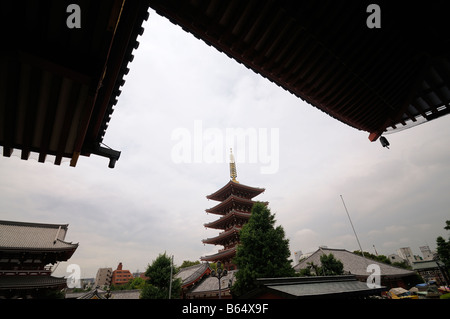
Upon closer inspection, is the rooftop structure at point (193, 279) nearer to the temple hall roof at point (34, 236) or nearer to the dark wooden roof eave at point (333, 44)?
the temple hall roof at point (34, 236)

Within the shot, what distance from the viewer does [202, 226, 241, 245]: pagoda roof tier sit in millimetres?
24547

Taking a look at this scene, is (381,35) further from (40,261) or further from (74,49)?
(40,261)

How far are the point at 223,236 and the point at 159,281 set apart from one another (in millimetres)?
8922

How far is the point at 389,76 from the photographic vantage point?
3072 mm

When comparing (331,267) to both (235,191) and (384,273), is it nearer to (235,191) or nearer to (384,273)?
(384,273)

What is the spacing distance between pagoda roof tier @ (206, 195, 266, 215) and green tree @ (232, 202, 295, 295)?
33.7 ft

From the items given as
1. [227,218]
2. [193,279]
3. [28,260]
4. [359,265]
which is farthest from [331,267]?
[28,260]

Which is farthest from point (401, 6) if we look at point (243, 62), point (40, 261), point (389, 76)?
point (40, 261)

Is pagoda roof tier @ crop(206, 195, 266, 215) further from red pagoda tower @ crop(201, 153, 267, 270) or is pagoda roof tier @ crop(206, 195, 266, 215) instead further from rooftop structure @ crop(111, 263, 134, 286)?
rooftop structure @ crop(111, 263, 134, 286)

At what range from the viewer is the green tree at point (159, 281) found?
18219 mm

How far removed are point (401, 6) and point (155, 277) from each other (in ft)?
73.2

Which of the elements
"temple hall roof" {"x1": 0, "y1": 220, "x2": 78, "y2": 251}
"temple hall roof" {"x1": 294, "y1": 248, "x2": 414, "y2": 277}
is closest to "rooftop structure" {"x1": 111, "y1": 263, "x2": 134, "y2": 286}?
"temple hall roof" {"x1": 0, "y1": 220, "x2": 78, "y2": 251}

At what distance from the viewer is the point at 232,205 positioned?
2800cm

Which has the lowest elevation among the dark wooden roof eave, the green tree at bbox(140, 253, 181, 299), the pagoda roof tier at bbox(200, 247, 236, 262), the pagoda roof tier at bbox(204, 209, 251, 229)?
the green tree at bbox(140, 253, 181, 299)
